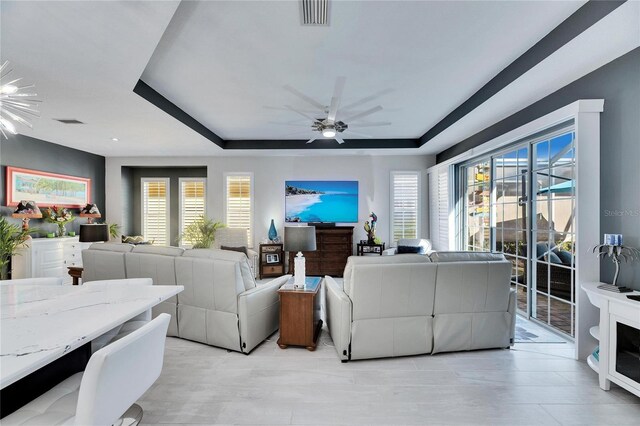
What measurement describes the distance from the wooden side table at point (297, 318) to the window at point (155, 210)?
214 inches

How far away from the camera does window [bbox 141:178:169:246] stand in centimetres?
727

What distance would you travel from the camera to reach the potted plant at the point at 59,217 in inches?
211

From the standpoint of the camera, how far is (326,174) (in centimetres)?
664

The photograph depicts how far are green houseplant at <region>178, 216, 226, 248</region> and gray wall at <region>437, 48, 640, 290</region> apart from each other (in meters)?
6.13

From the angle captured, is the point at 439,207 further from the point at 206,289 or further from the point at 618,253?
the point at 206,289

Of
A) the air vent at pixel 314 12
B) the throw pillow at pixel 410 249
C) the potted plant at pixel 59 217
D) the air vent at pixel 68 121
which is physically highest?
the air vent at pixel 314 12

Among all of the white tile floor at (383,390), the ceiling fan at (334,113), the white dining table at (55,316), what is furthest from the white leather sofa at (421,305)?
the ceiling fan at (334,113)

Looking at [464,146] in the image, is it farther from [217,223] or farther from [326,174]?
[217,223]

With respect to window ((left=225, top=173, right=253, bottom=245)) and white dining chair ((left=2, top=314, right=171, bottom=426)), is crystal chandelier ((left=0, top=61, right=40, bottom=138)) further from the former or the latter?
window ((left=225, top=173, right=253, bottom=245))

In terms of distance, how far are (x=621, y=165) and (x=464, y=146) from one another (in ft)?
9.15

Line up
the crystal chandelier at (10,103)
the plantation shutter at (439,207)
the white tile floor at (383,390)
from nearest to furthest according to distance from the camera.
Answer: the crystal chandelier at (10,103)
the white tile floor at (383,390)
the plantation shutter at (439,207)

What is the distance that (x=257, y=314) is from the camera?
9.67ft

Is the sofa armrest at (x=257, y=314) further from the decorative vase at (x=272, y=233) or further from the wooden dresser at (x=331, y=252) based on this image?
the decorative vase at (x=272, y=233)

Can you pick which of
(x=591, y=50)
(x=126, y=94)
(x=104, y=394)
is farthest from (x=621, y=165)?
(x=126, y=94)
